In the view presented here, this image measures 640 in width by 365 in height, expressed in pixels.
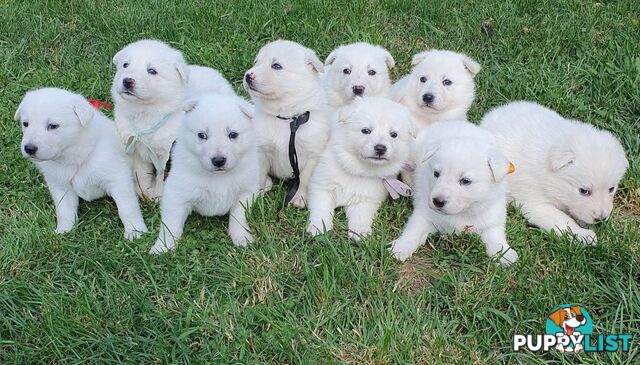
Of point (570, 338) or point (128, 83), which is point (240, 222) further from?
point (570, 338)

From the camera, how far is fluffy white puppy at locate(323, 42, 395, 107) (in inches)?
201

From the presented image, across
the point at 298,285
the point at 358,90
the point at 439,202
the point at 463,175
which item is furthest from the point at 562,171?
the point at 298,285

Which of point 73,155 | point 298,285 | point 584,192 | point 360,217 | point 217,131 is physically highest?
point 217,131

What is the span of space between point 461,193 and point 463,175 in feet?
0.38

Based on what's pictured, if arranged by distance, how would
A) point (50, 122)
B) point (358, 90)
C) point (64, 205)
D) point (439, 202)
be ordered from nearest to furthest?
1. point (439, 202)
2. point (50, 122)
3. point (64, 205)
4. point (358, 90)

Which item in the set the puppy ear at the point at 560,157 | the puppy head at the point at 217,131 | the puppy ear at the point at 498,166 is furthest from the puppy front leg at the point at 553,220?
the puppy head at the point at 217,131

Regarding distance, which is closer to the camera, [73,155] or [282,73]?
[73,155]

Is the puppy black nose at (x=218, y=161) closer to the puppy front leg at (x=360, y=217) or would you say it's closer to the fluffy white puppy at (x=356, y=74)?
the puppy front leg at (x=360, y=217)

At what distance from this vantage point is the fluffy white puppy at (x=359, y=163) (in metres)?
4.43

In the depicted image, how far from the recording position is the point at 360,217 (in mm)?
4500

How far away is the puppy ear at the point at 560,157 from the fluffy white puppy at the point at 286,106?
5.51ft

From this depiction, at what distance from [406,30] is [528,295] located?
13.1 feet

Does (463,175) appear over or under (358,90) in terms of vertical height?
over

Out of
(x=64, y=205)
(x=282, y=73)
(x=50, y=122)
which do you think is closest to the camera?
(x=50, y=122)
